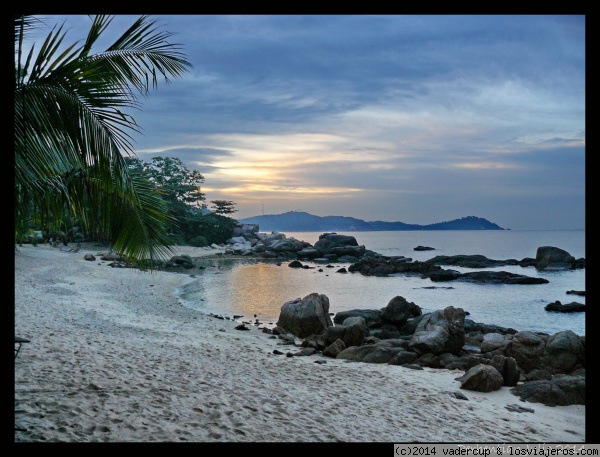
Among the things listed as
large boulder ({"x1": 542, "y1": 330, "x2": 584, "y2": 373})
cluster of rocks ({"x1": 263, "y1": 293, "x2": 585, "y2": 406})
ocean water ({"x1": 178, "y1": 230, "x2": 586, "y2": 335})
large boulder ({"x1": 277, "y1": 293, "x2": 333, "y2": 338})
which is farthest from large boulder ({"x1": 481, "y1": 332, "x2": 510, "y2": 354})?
ocean water ({"x1": 178, "y1": 230, "x2": 586, "y2": 335})

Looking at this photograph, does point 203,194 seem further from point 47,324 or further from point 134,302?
point 47,324

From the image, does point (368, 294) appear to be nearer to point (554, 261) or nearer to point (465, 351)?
point (465, 351)

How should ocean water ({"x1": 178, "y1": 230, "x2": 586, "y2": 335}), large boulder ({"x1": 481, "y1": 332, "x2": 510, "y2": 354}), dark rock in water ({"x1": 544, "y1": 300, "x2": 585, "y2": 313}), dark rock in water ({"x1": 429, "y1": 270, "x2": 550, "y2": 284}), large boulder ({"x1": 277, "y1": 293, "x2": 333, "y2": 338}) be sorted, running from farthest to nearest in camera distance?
1. dark rock in water ({"x1": 429, "y1": 270, "x2": 550, "y2": 284})
2. dark rock in water ({"x1": 544, "y1": 300, "x2": 585, "y2": 313})
3. ocean water ({"x1": 178, "y1": 230, "x2": 586, "y2": 335})
4. large boulder ({"x1": 277, "y1": 293, "x2": 333, "y2": 338})
5. large boulder ({"x1": 481, "y1": 332, "x2": 510, "y2": 354})

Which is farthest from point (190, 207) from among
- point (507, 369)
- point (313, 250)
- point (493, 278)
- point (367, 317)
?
point (507, 369)

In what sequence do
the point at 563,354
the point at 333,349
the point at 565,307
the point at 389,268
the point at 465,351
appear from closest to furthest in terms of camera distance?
the point at 563,354
the point at 333,349
the point at 465,351
the point at 565,307
the point at 389,268

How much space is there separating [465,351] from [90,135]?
31.5 feet

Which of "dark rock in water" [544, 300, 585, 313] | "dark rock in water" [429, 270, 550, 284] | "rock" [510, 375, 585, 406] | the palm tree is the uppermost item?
the palm tree

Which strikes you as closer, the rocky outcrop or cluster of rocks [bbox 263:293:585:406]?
cluster of rocks [bbox 263:293:585:406]

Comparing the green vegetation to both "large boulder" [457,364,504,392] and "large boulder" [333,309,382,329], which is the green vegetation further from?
"large boulder" [457,364,504,392]

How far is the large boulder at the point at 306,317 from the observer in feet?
42.5

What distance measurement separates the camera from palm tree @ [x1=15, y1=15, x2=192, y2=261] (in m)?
4.09

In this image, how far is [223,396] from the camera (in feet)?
20.0

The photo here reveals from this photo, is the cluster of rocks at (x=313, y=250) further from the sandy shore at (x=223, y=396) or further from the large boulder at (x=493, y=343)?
the sandy shore at (x=223, y=396)

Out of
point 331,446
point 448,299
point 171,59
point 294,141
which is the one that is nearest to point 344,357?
point 171,59
